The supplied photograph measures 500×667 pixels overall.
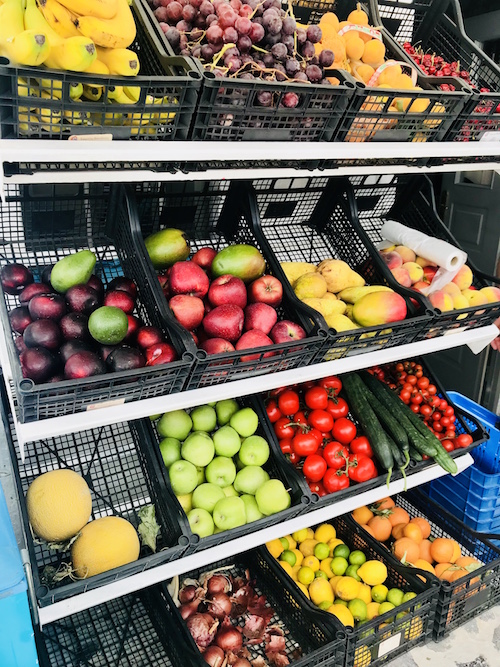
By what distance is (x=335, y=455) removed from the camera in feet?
7.04

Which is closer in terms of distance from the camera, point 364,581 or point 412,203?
point 364,581

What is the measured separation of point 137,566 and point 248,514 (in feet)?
1.43

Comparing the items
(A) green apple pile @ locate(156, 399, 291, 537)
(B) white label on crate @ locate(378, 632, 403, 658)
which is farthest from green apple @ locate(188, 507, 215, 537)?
(B) white label on crate @ locate(378, 632, 403, 658)

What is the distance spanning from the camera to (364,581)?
7.47 feet

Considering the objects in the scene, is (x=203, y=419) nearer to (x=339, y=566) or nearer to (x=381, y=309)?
(x=381, y=309)

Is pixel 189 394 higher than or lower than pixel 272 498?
higher

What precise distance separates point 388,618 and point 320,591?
0.27 metres

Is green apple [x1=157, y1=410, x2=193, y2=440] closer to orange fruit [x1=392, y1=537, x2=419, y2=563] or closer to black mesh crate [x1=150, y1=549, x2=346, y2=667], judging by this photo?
black mesh crate [x1=150, y1=549, x2=346, y2=667]

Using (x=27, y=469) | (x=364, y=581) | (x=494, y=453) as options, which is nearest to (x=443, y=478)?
(x=494, y=453)

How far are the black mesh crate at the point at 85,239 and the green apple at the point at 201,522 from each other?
1.59 feet

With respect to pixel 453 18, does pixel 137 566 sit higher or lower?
lower

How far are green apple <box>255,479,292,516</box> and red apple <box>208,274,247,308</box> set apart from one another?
612 millimetres

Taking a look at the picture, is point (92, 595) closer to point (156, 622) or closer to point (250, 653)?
point (156, 622)

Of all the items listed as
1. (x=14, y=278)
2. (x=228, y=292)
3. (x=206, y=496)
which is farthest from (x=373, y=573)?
(x=14, y=278)
